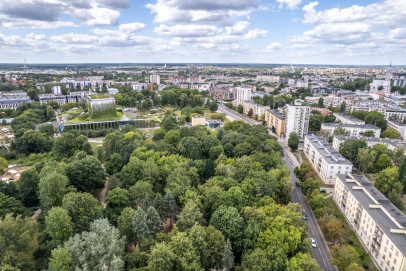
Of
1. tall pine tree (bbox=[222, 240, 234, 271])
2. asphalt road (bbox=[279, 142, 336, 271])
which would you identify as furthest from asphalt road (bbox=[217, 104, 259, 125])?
tall pine tree (bbox=[222, 240, 234, 271])

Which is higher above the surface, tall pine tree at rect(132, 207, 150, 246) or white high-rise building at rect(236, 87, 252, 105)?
white high-rise building at rect(236, 87, 252, 105)

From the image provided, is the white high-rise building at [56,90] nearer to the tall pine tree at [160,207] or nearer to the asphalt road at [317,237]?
the tall pine tree at [160,207]

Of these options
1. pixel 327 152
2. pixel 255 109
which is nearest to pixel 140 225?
pixel 327 152

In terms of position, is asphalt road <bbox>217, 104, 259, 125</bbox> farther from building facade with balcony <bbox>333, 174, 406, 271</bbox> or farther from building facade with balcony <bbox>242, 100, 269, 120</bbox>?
building facade with balcony <bbox>333, 174, 406, 271</bbox>

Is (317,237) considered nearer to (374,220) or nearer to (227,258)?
(374,220)

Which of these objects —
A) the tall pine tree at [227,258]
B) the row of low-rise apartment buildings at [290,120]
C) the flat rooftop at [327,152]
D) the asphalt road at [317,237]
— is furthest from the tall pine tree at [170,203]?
the row of low-rise apartment buildings at [290,120]

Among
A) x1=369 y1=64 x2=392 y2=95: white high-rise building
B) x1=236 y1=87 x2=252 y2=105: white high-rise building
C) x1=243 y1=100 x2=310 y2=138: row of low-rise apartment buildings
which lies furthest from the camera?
x1=369 y1=64 x2=392 y2=95: white high-rise building

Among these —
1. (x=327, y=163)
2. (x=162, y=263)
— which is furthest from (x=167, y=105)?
(x=162, y=263)
